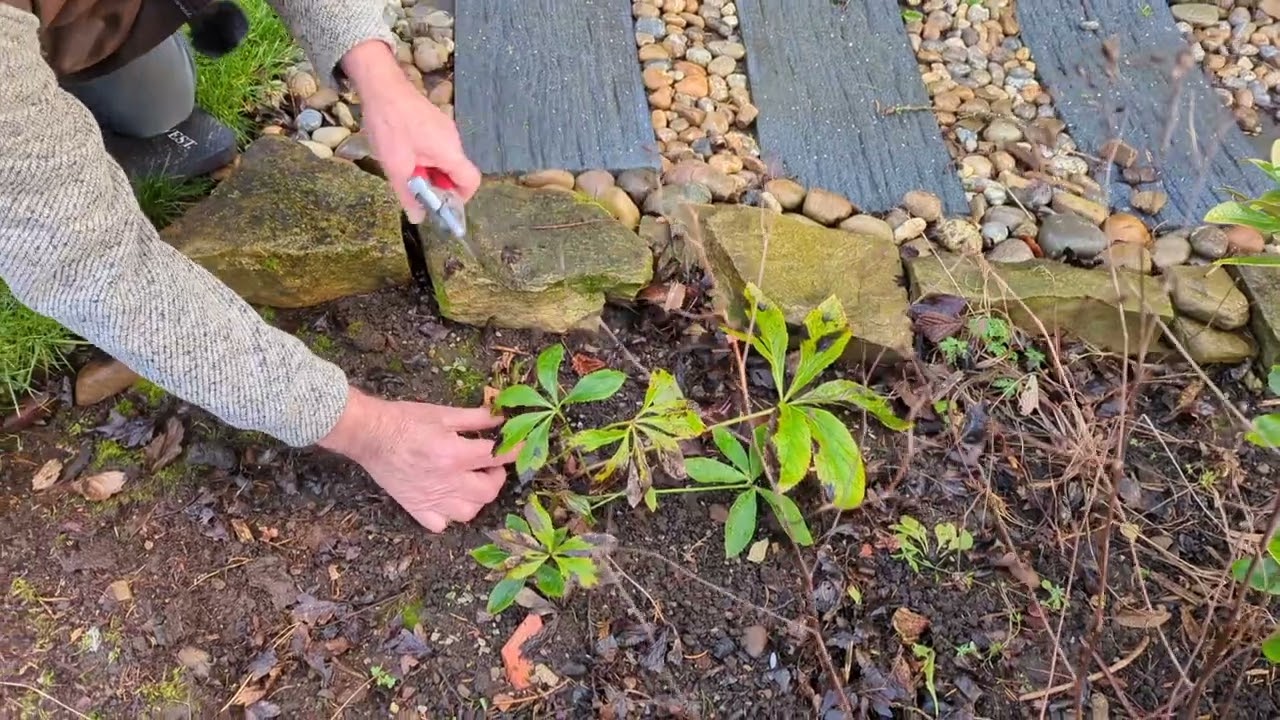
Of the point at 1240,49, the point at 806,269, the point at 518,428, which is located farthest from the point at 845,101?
the point at 518,428

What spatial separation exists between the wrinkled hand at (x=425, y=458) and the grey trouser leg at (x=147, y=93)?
1047 millimetres

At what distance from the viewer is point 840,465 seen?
164 cm

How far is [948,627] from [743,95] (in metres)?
1.50

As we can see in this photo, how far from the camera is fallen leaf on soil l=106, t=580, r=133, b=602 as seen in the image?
176cm

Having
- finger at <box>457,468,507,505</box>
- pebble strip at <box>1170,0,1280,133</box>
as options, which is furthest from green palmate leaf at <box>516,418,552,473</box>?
pebble strip at <box>1170,0,1280,133</box>

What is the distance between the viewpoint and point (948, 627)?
1.77 meters

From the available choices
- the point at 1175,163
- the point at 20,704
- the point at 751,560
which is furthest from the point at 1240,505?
the point at 20,704

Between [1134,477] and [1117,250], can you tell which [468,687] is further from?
[1117,250]

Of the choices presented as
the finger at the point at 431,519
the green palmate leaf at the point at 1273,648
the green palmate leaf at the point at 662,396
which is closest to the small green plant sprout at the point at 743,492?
the green palmate leaf at the point at 662,396

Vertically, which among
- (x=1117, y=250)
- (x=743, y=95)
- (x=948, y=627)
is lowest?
(x=948, y=627)

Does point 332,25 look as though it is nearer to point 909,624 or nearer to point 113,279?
point 113,279

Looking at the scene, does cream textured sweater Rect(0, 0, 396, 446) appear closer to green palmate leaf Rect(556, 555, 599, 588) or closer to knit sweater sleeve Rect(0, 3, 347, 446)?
knit sweater sleeve Rect(0, 3, 347, 446)

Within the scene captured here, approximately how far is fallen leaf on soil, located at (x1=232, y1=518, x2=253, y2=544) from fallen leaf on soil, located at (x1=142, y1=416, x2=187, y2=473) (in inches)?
7.4

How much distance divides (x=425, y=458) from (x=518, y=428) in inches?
7.1
